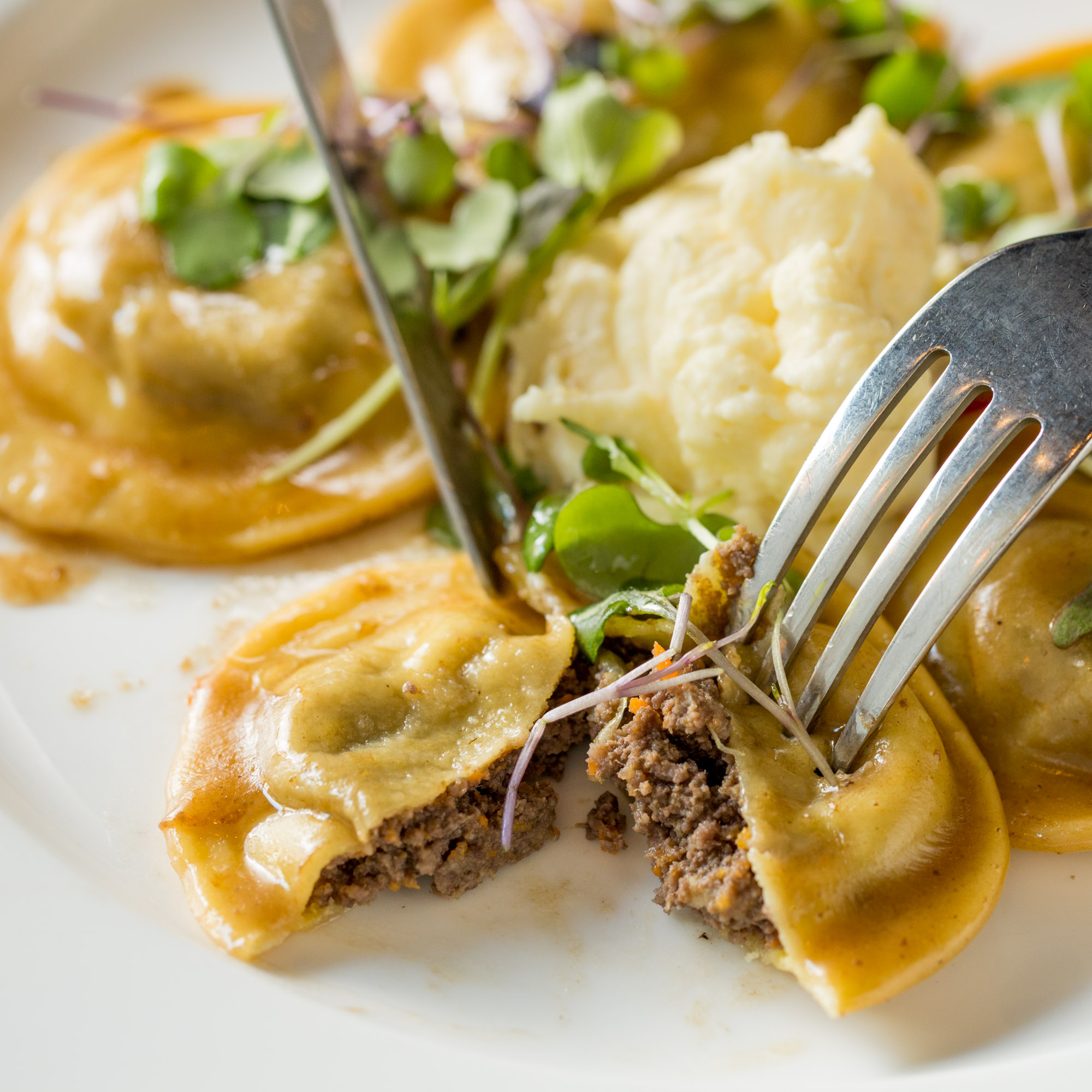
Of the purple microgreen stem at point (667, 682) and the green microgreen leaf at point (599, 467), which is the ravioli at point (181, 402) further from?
the purple microgreen stem at point (667, 682)

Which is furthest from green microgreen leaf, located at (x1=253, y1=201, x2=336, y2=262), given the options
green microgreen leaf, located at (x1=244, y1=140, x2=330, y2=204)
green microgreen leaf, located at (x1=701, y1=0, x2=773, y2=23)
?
green microgreen leaf, located at (x1=701, y1=0, x2=773, y2=23)

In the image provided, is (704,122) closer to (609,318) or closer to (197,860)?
(609,318)

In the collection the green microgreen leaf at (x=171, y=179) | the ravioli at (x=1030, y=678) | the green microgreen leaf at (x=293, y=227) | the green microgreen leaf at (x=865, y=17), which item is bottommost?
the ravioli at (x=1030, y=678)

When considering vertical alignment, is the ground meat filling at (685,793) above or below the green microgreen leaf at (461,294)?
below

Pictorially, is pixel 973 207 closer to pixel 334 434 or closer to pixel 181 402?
pixel 334 434

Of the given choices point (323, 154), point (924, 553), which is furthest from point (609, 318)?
point (924, 553)

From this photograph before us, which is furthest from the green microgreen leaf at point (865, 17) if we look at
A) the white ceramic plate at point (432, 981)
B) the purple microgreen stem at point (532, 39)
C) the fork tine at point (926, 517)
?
the white ceramic plate at point (432, 981)
